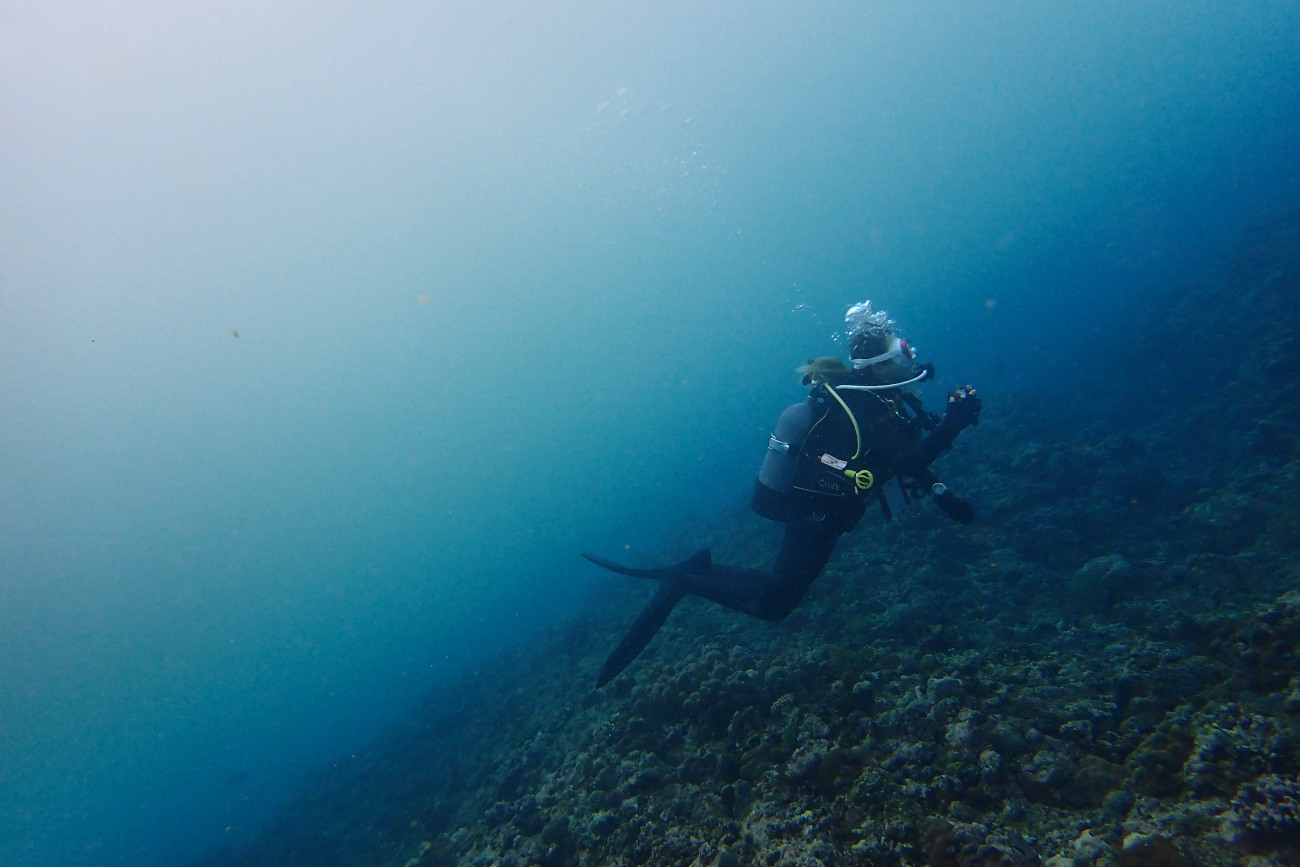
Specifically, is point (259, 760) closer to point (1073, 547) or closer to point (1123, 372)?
point (1073, 547)

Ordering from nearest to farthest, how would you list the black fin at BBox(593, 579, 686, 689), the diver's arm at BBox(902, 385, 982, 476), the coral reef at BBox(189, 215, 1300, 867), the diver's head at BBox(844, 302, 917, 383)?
1. the coral reef at BBox(189, 215, 1300, 867)
2. the diver's arm at BBox(902, 385, 982, 476)
3. the diver's head at BBox(844, 302, 917, 383)
4. the black fin at BBox(593, 579, 686, 689)

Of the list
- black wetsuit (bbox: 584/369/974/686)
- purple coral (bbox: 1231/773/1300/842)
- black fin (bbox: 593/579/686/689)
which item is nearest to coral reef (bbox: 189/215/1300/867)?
purple coral (bbox: 1231/773/1300/842)

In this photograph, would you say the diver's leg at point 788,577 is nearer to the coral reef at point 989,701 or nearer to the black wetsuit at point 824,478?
the black wetsuit at point 824,478

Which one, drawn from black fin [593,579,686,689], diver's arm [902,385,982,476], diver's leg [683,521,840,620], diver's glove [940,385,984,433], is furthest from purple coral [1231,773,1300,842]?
black fin [593,579,686,689]

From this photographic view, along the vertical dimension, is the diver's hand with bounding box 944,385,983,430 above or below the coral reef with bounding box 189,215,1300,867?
above

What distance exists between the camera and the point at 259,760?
30828 mm

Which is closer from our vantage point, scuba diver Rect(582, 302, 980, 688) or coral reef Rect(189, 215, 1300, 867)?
coral reef Rect(189, 215, 1300, 867)

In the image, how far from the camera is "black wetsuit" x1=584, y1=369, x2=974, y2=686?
446cm

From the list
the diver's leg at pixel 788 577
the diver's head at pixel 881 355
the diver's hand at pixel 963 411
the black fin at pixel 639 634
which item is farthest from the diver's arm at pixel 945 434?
the black fin at pixel 639 634

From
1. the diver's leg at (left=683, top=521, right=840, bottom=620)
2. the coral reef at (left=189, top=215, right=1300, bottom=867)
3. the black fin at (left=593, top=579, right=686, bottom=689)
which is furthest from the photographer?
the black fin at (left=593, top=579, right=686, bottom=689)

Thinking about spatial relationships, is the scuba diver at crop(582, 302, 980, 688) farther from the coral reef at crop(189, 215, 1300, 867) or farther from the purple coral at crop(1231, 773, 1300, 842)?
the purple coral at crop(1231, 773, 1300, 842)

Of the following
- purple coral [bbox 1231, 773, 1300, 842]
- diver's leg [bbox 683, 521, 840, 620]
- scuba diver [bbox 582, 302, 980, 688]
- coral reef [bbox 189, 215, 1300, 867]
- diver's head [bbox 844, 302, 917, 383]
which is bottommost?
coral reef [bbox 189, 215, 1300, 867]

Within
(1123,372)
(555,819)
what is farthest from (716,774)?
(1123,372)

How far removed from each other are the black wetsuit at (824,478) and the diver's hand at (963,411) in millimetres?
73
